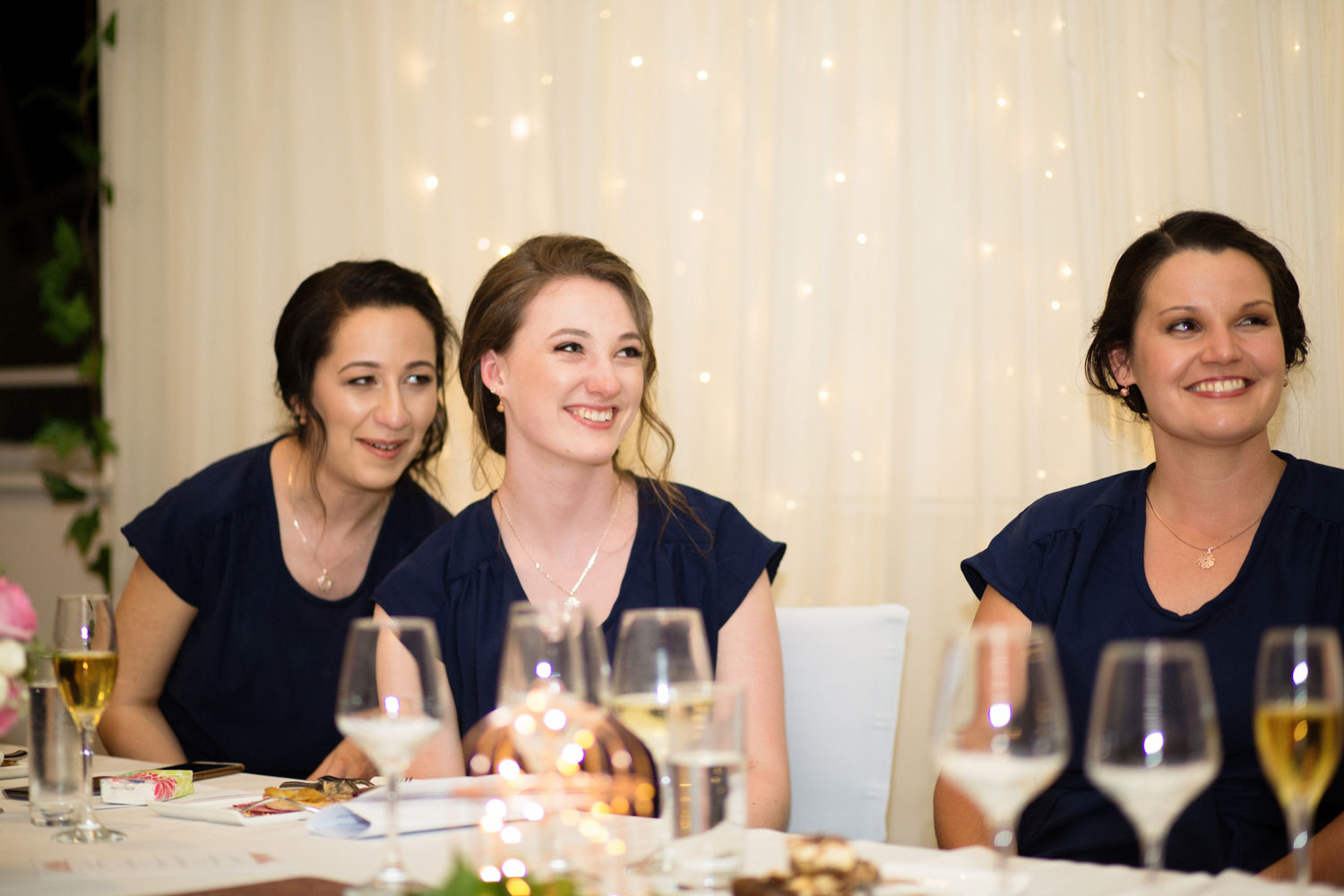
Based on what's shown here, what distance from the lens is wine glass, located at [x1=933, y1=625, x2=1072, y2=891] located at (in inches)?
35.3

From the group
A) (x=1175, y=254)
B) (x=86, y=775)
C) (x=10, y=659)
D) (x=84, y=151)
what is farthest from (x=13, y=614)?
(x=84, y=151)

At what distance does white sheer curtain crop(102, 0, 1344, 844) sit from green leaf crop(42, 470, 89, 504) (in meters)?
1.29

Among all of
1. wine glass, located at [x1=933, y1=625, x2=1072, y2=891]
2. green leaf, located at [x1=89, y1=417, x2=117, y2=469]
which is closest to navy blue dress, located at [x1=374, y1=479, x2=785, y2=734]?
wine glass, located at [x1=933, y1=625, x2=1072, y2=891]

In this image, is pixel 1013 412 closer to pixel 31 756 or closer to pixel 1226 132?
pixel 1226 132

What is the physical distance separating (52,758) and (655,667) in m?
0.83

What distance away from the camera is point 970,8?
277 cm

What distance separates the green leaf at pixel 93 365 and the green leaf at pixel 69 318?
7 cm

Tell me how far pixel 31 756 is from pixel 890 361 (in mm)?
1954

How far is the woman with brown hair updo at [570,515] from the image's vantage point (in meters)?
2.02

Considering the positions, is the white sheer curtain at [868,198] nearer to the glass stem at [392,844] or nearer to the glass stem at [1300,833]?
the glass stem at [1300,833]

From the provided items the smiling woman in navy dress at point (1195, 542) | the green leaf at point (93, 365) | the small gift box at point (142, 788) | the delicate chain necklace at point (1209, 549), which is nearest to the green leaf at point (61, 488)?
the green leaf at point (93, 365)

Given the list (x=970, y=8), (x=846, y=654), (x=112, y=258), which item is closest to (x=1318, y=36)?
(x=970, y=8)

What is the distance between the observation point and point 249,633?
254 centimetres

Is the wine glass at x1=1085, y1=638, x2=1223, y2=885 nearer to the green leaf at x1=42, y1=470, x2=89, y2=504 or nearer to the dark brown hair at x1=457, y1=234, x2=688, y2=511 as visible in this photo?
the dark brown hair at x1=457, y1=234, x2=688, y2=511
